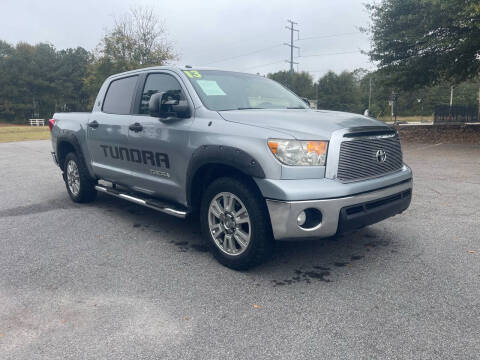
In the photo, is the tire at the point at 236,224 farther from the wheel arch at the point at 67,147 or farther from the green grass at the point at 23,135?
the green grass at the point at 23,135

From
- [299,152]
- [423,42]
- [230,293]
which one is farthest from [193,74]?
[423,42]

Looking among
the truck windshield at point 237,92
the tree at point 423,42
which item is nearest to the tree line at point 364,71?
the tree at point 423,42

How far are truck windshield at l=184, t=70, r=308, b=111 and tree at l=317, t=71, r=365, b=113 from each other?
93893 millimetres

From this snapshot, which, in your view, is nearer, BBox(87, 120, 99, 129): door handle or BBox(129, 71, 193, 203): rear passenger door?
BBox(129, 71, 193, 203): rear passenger door

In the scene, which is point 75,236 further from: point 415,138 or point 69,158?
point 415,138

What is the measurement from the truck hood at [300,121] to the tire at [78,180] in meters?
3.13

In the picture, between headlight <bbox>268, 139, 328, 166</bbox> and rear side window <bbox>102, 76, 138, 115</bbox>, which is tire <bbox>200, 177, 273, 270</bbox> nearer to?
headlight <bbox>268, 139, 328, 166</bbox>

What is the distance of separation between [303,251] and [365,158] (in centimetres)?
124

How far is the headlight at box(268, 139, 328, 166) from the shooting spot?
345 cm

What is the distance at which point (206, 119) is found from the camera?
4113mm

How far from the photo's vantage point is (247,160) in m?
3.55

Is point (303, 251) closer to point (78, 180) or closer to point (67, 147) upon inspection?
point (78, 180)

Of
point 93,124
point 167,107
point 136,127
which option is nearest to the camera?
point 167,107

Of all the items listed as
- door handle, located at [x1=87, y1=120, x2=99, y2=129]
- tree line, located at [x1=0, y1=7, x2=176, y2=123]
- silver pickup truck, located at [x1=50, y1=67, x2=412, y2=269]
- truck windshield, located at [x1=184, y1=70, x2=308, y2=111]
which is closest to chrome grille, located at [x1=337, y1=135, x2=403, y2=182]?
silver pickup truck, located at [x1=50, y1=67, x2=412, y2=269]
